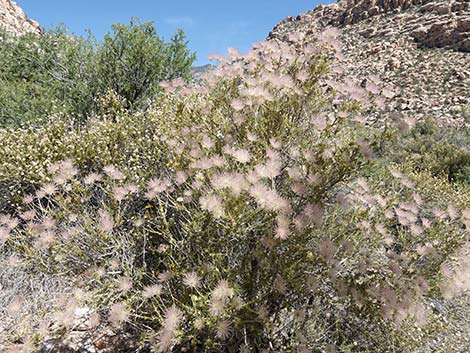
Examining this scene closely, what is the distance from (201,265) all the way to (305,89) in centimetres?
171

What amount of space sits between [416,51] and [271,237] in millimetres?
34598

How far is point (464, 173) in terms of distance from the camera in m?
11.0

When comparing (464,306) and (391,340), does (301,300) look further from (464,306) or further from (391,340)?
(464,306)

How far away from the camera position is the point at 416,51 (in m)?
30.3

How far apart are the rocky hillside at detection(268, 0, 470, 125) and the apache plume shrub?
1396 cm

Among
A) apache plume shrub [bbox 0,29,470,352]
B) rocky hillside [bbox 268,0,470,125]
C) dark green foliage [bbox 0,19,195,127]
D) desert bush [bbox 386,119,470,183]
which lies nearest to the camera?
apache plume shrub [bbox 0,29,470,352]

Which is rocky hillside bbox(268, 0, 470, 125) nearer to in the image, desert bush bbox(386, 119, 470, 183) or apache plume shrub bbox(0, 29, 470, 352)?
desert bush bbox(386, 119, 470, 183)

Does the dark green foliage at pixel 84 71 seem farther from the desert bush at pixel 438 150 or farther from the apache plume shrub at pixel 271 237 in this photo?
the desert bush at pixel 438 150

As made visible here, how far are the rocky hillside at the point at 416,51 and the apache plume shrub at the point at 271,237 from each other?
1396 cm

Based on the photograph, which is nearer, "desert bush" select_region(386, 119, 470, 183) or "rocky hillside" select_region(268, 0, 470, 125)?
"desert bush" select_region(386, 119, 470, 183)

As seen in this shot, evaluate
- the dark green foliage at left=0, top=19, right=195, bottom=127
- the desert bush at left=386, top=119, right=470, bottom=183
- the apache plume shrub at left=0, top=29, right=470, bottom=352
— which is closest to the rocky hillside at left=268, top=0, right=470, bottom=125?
the desert bush at left=386, top=119, right=470, bottom=183

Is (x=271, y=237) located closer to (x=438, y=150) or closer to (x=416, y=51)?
(x=438, y=150)

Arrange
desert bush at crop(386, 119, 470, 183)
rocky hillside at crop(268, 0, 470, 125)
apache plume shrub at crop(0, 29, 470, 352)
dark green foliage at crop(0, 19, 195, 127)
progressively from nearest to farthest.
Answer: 1. apache plume shrub at crop(0, 29, 470, 352)
2. dark green foliage at crop(0, 19, 195, 127)
3. desert bush at crop(386, 119, 470, 183)
4. rocky hillside at crop(268, 0, 470, 125)

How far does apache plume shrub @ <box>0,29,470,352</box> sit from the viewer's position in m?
2.24
